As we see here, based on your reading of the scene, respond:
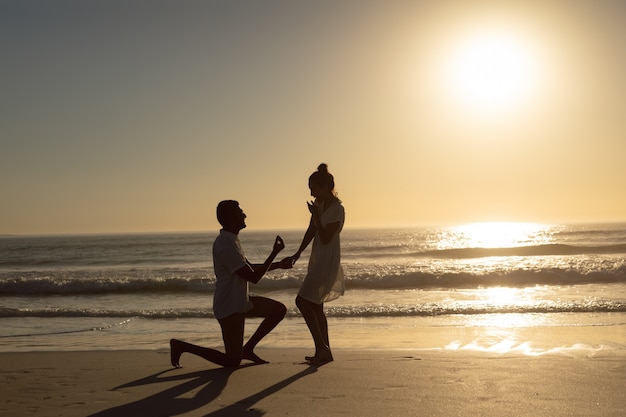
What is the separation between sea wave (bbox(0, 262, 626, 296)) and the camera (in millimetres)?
20109

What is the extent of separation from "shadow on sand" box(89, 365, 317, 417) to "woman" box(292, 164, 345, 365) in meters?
0.53

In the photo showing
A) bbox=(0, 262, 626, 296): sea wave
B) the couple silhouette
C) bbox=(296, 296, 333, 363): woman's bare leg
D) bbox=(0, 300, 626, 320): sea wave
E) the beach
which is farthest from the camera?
bbox=(0, 262, 626, 296): sea wave

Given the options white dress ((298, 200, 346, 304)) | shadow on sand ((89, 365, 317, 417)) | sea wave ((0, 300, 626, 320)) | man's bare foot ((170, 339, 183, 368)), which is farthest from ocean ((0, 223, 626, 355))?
shadow on sand ((89, 365, 317, 417))

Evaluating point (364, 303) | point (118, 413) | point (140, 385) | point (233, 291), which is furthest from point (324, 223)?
point (364, 303)

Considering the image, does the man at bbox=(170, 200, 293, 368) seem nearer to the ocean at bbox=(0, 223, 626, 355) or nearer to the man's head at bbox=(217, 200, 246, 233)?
the man's head at bbox=(217, 200, 246, 233)

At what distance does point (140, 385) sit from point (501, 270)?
17599 millimetres

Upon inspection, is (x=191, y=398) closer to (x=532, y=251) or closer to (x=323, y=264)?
(x=323, y=264)

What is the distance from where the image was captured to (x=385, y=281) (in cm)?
2023

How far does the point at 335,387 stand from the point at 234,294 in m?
1.35

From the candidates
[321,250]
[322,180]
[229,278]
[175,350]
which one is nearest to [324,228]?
[321,250]

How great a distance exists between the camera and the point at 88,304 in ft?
56.6

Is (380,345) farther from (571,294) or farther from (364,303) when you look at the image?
(571,294)

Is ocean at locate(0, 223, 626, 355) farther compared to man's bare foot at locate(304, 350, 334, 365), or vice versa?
ocean at locate(0, 223, 626, 355)

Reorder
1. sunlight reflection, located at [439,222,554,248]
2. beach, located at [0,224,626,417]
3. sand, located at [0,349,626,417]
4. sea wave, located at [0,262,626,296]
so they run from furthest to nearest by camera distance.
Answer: sunlight reflection, located at [439,222,554,248] → sea wave, located at [0,262,626,296] → beach, located at [0,224,626,417] → sand, located at [0,349,626,417]
